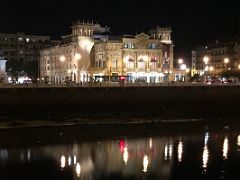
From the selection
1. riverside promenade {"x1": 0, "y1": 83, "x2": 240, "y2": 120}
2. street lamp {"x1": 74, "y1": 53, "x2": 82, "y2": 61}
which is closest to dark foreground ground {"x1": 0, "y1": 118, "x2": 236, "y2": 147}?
riverside promenade {"x1": 0, "y1": 83, "x2": 240, "y2": 120}

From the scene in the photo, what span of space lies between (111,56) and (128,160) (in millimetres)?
73975

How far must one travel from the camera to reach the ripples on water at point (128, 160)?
39562mm

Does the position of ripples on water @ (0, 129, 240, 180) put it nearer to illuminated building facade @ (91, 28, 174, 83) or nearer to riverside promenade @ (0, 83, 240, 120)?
riverside promenade @ (0, 83, 240, 120)

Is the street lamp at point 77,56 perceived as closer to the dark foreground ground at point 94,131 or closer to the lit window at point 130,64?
the lit window at point 130,64

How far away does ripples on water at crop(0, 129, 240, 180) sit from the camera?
130ft

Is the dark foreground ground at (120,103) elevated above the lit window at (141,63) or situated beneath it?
situated beneath

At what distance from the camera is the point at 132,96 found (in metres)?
78.0

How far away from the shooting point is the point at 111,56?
116812 millimetres

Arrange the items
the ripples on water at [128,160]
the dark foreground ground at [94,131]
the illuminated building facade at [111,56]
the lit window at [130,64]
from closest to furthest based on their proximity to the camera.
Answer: the ripples on water at [128,160]
the dark foreground ground at [94,131]
the illuminated building facade at [111,56]
the lit window at [130,64]

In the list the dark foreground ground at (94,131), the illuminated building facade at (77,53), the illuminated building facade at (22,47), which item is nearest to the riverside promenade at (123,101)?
the dark foreground ground at (94,131)

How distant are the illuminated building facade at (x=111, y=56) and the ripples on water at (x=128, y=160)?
200 ft

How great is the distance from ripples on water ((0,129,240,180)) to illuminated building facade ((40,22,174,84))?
60863mm

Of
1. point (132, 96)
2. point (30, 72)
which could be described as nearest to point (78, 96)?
point (132, 96)

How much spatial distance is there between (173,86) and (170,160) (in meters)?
38.6
